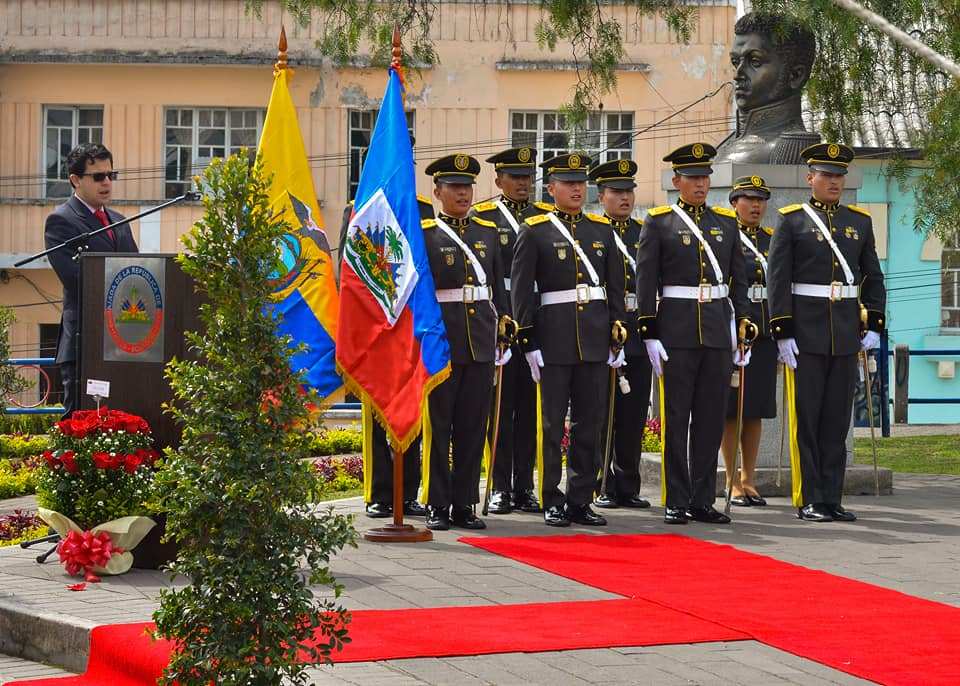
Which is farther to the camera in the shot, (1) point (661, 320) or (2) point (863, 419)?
(2) point (863, 419)

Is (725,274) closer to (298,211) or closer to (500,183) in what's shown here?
(500,183)

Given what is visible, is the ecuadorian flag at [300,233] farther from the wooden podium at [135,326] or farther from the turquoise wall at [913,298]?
the turquoise wall at [913,298]

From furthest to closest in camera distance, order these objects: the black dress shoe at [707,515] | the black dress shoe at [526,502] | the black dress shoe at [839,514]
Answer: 1. the black dress shoe at [526,502]
2. the black dress shoe at [839,514]
3. the black dress shoe at [707,515]

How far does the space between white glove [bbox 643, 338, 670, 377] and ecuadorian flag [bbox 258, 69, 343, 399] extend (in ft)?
5.93

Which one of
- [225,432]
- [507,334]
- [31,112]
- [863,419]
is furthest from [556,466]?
[31,112]

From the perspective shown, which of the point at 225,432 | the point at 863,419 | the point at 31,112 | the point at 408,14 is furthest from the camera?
the point at 31,112

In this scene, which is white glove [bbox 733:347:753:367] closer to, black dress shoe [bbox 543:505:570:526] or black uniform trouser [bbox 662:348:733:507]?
black uniform trouser [bbox 662:348:733:507]

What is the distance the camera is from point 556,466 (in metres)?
9.69

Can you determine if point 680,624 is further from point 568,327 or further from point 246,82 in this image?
point 246,82

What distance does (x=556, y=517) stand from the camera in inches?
377

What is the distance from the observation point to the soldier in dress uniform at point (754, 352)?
421 inches

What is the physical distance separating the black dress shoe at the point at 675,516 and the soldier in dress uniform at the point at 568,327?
0.41 m

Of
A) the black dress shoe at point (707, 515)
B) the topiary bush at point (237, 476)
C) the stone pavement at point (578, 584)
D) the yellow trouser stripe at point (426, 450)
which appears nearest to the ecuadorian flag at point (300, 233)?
the yellow trouser stripe at point (426, 450)

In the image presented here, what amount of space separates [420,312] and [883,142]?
12.9 m
